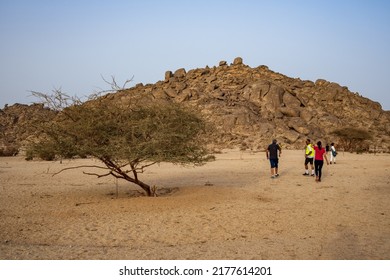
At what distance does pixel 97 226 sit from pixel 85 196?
15.9 feet

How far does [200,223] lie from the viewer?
1070 cm

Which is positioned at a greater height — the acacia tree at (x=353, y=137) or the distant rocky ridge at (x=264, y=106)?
the distant rocky ridge at (x=264, y=106)

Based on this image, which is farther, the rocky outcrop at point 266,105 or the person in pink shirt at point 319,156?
the rocky outcrop at point 266,105

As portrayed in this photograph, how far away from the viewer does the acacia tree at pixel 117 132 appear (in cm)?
1250

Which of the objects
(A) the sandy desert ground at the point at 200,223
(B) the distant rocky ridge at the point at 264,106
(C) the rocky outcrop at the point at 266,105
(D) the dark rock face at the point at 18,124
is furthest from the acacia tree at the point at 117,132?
(C) the rocky outcrop at the point at 266,105

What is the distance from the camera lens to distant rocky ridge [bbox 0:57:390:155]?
63.5m

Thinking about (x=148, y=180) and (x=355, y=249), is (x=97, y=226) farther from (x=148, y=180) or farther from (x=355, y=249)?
(x=148, y=180)

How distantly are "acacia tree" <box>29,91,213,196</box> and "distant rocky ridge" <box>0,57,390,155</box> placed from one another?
40.1 m

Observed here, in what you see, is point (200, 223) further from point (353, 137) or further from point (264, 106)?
point (264, 106)

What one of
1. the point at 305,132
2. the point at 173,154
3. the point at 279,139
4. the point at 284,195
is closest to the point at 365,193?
the point at 284,195

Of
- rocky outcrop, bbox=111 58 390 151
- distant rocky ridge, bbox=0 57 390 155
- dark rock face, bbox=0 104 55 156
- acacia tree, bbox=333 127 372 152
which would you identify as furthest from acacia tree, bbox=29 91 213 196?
acacia tree, bbox=333 127 372 152

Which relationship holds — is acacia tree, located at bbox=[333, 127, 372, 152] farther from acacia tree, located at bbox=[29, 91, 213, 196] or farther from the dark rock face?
acacia tree, located at bbox=[29, 91, 213, 196]

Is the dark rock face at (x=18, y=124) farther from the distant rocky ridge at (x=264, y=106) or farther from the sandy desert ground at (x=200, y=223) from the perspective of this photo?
the sandy desert ground at (x=200, y=223)

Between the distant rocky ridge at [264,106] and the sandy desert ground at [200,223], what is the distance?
3886 cm
